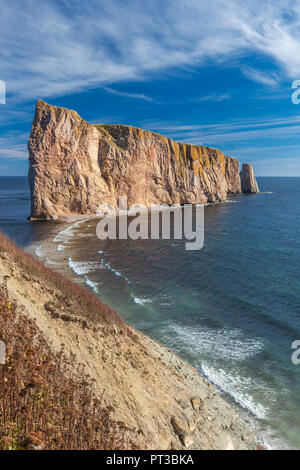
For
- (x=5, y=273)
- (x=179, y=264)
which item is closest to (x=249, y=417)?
(x=5, y=273)

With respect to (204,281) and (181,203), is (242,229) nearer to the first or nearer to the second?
(204,281)

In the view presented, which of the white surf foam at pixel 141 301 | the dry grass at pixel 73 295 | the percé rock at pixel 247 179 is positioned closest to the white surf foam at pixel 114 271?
the white surf foam at pixel 141 301

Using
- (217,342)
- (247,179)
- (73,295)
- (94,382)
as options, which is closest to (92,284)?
(217,342)

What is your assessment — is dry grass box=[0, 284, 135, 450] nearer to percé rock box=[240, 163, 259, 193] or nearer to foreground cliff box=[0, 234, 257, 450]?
foreground cliff box=[0, 234, 257, 450]

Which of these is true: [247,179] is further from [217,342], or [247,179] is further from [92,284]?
[217,342]

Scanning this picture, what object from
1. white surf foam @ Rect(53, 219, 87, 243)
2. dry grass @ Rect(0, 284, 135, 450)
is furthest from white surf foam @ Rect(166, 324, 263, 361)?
white surf foam @ Rect(53, 219, 87, 243)

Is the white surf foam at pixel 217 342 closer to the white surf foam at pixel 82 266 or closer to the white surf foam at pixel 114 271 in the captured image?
the white surf foam at pixel 114 271
